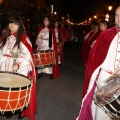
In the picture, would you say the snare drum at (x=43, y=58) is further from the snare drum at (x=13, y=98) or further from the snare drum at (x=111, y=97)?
the snare drum at (x=111, y=97)

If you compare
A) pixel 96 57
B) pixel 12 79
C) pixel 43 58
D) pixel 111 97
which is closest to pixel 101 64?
pixel 96 57

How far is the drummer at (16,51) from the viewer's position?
162 inches

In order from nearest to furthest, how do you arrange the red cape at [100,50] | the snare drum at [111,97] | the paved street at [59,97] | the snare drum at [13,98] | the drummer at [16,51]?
the snare drum at [111,97] < the snare drum at [13,98] < the red cape at [100,50] < the drummer at [16,51] < the paved street at [59,97]

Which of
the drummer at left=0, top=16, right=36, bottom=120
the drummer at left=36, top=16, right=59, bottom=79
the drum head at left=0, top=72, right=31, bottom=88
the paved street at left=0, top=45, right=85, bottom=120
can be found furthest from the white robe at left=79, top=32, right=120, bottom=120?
the drummer at left=36, top=16, right=59, bottom=79

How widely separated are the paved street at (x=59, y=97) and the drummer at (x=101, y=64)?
99cm

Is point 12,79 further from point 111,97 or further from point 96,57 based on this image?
point 111,97

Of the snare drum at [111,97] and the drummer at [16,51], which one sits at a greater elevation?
the drummer at [16,51]

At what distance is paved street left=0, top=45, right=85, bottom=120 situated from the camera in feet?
15.9

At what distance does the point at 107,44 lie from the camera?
11.7 ft

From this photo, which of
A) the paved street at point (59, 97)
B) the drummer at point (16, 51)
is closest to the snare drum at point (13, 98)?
the drummer at point (16, 51)

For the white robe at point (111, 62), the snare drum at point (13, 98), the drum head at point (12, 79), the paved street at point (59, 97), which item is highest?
the white robe at point (111, 62)

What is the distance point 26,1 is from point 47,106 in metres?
21.4

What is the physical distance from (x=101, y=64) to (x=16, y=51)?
4.49ft

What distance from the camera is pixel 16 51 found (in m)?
4.12
